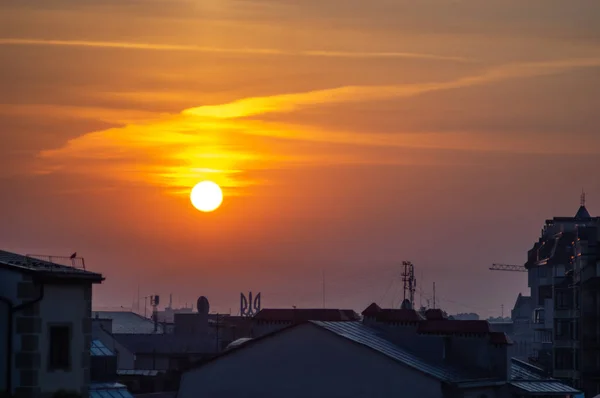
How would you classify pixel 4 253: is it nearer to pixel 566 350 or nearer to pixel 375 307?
pixel 375 307

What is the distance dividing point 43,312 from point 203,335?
110 metres

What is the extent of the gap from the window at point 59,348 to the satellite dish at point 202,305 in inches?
4681

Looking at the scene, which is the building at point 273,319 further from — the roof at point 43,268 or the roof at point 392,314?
the roof at point 43,268

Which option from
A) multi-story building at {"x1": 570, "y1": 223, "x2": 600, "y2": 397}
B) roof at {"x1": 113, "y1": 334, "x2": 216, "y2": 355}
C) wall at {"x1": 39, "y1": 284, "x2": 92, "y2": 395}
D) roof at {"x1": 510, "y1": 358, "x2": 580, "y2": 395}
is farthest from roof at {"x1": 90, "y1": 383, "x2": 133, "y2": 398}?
roof at {"x1": 113, "y1": 334, "x2": 216, "y2": 355}

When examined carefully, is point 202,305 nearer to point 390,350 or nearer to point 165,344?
point 165,344

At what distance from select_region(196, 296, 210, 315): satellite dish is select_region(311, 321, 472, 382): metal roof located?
8251 cm

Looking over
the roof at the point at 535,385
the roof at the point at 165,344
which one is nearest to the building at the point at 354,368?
the roof at the point at 535,385

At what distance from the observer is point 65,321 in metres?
43.3

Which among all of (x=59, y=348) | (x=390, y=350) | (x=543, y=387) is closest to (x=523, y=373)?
(x=543, y=387)

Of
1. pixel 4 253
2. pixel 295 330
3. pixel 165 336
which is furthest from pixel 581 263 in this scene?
pixel 4 253

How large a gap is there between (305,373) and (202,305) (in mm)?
92129

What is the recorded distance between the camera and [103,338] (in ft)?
401

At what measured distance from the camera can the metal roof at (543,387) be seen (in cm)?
7844

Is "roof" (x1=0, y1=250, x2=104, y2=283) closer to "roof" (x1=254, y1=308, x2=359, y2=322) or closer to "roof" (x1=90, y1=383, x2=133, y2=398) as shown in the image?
"roof" (x1=90, y1=383, x2=133, y2=398)
